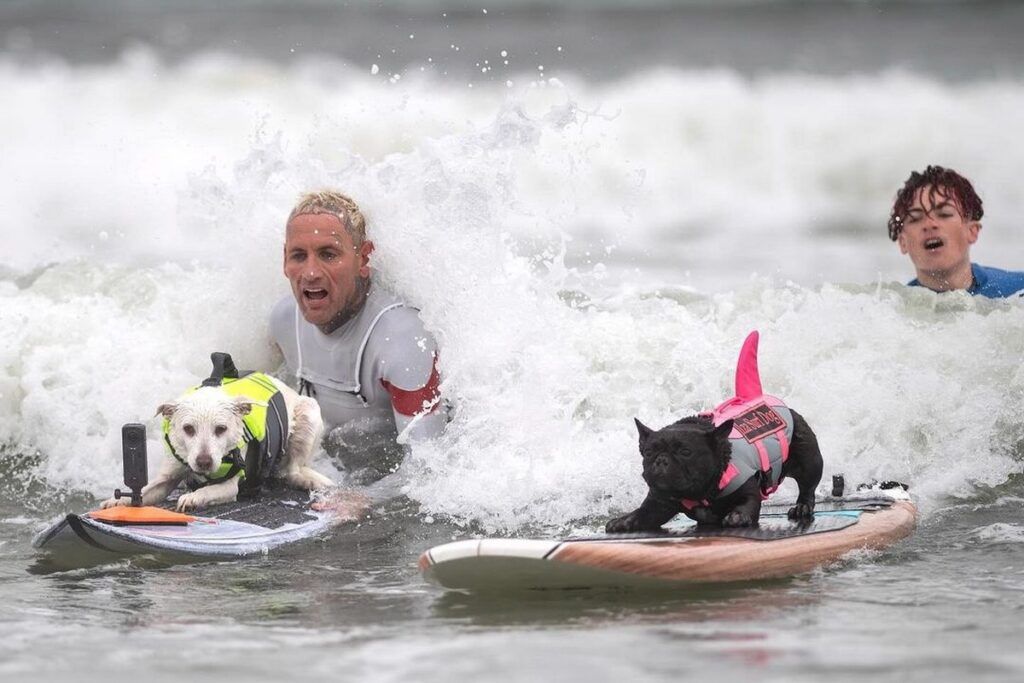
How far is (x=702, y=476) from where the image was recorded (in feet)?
17.1

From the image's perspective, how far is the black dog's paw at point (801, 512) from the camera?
225 inches

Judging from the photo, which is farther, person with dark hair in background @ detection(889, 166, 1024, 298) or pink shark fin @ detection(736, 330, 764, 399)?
person with dark hair in background @ detection(889, 166, 1024, 298)

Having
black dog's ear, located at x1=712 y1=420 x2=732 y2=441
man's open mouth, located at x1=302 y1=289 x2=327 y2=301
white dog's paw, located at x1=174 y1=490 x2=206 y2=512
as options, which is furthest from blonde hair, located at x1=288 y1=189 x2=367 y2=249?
black dog's ear, located at x1=712 y1=420 x2=732 y2=441

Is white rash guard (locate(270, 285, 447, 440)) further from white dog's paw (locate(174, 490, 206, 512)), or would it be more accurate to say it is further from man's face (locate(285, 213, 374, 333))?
white dog's paw (locate(174, 490, 206, 512))

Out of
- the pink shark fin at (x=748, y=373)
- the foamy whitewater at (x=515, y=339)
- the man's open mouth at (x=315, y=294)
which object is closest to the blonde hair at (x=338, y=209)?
the foamy whitewater at (x=515, y=339)

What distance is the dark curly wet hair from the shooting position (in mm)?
8133

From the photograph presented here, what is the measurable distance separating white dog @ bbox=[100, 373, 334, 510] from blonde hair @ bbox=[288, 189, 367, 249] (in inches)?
34.0

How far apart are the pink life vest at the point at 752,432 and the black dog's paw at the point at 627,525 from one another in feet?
0.58

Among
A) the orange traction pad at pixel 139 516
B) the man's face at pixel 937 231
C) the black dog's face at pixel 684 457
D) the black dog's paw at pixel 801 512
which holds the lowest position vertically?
the black dog's paw at pixel 801 512

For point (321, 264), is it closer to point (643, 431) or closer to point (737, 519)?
point (643, 431)

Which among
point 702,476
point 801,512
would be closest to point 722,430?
point 702,476

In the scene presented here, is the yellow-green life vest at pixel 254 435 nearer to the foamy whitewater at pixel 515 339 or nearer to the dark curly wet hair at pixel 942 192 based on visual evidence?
the foamy whitewater at pixel 515 339

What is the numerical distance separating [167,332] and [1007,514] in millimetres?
4730

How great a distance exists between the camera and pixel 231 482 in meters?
6.25
